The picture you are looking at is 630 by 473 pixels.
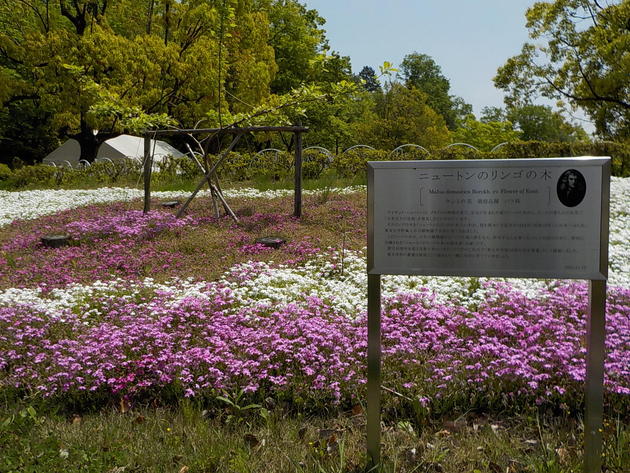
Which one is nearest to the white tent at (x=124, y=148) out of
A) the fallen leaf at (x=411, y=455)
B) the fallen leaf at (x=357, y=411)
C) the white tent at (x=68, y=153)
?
the white tent at (x=68, y=153)

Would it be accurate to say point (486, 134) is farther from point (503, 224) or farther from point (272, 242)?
point (503, 224)

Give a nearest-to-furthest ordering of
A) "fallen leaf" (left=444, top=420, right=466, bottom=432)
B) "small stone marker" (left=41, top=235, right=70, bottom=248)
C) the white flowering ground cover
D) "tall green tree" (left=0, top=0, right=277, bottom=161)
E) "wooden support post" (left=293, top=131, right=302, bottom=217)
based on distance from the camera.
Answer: "fallen leaf" (left=444, top=420, right=466, bottom=432), "small stone marker" (left=41, top=235, right=70, bottom=248), "wooden support post" (left=293, top=131, right=302, bottom=217), the white flowering ground cover, "tall green tree" (left=0, top=0, right=277, bottom=161)

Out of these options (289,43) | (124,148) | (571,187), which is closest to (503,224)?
(571,187)

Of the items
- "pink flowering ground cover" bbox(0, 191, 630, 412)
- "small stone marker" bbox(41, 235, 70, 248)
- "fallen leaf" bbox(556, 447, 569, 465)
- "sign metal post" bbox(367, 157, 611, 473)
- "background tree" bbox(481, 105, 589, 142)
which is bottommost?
"fallen leaf" bbox(556, 447, 569, 465)

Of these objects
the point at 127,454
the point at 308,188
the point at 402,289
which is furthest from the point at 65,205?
the point at 127,454

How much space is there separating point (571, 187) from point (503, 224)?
0.41 m

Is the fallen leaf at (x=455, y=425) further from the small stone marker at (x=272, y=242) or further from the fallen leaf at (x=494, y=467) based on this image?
the small stone marker at (x=272, y=242)

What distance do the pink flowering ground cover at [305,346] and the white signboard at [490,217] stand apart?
4.18ft

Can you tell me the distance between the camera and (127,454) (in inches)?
133

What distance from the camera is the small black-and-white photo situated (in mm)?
2951

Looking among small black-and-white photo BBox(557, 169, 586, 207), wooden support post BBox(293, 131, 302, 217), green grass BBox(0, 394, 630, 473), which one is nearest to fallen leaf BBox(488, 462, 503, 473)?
green grass BBox(0, 394, 630, 473)

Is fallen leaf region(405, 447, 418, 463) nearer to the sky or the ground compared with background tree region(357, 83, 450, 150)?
nearer to the ground

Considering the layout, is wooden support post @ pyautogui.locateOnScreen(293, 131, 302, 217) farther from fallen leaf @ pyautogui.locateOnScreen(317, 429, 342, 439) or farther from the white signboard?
the white signboard

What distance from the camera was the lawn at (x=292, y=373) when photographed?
3404 millimetres
